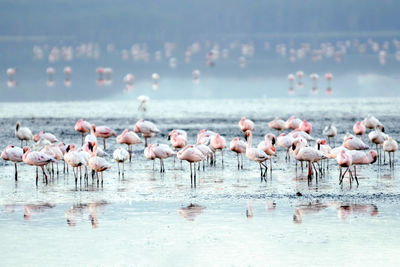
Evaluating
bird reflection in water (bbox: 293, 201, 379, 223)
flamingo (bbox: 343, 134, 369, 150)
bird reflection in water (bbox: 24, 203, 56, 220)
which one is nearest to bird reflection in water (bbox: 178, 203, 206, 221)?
bird reflection in water (bbox: 293, 201, 379, 223)

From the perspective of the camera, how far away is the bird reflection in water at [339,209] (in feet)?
32.1

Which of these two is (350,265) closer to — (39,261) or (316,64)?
(39,261)

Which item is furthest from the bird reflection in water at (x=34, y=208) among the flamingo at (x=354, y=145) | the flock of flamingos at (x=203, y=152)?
the flamingo at (x=354, y=145)

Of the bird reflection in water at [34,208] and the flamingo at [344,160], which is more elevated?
the flamingo at [344,160]

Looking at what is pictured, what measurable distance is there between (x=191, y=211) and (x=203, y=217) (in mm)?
411

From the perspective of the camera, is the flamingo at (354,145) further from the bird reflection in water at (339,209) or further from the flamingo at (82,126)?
the flamingo at (82,126)

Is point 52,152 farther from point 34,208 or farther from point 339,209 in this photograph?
point 339,209

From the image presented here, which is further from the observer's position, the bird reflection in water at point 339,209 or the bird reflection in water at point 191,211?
the bird reflection in water at point 191,211

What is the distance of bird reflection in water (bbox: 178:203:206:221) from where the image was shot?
32.4 ft

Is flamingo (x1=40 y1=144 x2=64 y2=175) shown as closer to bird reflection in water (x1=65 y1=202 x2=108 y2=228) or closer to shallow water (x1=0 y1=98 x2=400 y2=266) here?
shallow water (x1=0 y1=98 x2=400 y2=266)

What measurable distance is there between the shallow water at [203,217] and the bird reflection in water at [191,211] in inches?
0.6

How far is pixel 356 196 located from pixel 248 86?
79.9ft

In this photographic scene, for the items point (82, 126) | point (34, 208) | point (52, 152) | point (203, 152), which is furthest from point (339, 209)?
point (82, 126)

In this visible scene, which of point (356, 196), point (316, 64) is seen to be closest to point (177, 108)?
point (356, 196)
